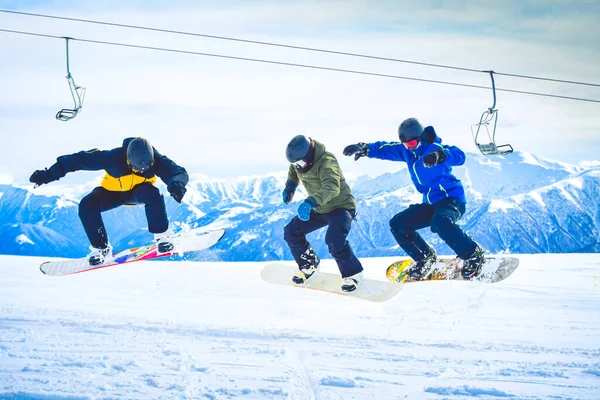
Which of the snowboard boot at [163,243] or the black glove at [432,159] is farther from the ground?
the black glove at [432,159]

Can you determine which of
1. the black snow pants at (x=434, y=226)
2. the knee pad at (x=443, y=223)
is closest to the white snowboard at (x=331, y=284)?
the black snow pants at (x=434, y=226)

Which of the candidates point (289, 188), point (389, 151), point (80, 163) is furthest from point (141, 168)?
point (389, 151)

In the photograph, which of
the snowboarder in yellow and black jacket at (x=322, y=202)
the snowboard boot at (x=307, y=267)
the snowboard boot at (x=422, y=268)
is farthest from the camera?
the snowboard boot at (x=422, y=268)

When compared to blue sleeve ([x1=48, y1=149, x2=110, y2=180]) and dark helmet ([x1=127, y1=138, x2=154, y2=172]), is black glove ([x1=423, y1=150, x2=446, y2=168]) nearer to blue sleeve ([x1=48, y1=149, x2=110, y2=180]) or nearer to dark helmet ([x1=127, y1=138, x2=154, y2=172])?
dark helmet ([x1=127, y1=138, x2=154, y2=172])

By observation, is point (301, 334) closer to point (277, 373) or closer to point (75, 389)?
point (277, 373)

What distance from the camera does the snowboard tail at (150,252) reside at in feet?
28.5

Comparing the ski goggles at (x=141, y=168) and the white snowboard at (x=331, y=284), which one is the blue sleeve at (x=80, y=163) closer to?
the ski goggles at (x=141, y=168)

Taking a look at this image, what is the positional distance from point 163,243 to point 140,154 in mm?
1479

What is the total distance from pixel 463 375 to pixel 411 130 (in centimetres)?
355

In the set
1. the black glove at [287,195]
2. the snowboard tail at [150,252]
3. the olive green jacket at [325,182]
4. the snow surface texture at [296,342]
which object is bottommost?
the snow surface texture at [296,342]

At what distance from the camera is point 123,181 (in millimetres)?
8461

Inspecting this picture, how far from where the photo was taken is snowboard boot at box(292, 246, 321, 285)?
8852mm

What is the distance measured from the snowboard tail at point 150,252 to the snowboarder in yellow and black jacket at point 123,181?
4.7 inches

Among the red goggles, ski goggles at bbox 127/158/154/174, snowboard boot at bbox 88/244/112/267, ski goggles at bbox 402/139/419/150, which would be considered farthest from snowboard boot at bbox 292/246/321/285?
snowboard boot at bbox 88/244/112/267
